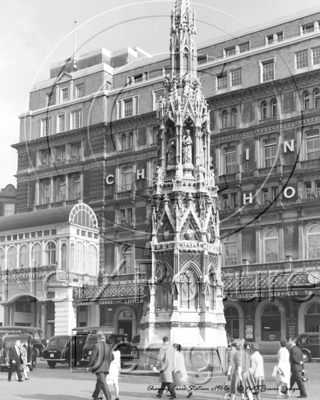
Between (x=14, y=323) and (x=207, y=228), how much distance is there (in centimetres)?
4207

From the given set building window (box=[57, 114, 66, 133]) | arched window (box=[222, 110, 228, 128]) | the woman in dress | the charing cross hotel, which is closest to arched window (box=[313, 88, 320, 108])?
the charing cross hotel

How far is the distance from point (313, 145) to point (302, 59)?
26.1 ft

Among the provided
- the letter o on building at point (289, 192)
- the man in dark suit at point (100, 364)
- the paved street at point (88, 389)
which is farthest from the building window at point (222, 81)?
the man in dark suit at point (100, 364)

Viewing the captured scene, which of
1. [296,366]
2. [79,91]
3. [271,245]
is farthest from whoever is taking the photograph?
[79,91]

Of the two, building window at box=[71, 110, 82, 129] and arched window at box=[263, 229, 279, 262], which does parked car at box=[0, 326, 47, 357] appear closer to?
arched window at box=[263, 229, 279, 262]

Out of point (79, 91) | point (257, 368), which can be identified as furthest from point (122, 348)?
point (79, 91)

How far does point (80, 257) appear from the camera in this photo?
65.6 metres

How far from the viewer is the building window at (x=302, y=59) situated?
201 ft

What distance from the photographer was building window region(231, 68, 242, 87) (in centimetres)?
6475

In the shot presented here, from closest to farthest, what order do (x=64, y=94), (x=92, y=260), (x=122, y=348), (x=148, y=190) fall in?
(x=122, y=348)
(x=148, y=190)
(x=92, y=260)
(x=64, y=94)

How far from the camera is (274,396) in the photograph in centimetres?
2275

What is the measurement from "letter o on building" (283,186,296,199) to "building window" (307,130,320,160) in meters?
2.91

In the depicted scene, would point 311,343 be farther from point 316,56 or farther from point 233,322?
point 316,56

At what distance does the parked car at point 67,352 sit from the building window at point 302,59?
32.0 metres
